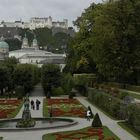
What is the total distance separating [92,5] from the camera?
85938mm

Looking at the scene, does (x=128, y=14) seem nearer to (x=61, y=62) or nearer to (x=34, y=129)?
(x=34, y=129)

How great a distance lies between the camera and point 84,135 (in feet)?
108

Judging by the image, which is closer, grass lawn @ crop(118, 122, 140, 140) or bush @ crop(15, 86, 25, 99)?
grass lawn @ crop(118, 122, 140, 140)

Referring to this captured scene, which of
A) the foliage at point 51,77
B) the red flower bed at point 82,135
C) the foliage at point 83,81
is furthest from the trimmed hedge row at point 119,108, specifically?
the foliage at point 51,77

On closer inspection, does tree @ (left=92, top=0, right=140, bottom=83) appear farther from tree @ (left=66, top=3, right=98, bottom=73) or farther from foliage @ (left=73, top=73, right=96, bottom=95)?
foliage @ (left=73, top=73, right=96, bottom=95)

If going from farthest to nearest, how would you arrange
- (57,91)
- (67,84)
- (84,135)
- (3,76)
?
(57,91) < (67,84) < (3,76) < (84,135)

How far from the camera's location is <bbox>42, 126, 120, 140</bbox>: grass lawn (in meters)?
31.7

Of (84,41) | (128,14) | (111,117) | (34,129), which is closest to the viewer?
(34,129)

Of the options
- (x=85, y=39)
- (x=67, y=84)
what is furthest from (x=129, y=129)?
(x=85, y=39)

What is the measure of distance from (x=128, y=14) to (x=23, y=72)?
27.4 metres

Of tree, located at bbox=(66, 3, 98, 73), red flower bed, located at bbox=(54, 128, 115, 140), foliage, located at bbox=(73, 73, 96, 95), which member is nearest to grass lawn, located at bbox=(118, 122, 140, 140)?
red flower bed, located at bbox=(54, 128, 115, 140)

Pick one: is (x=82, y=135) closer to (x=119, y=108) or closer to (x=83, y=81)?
(x=119, y=108)

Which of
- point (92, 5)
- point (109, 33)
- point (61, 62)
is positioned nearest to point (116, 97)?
point (109, 33)

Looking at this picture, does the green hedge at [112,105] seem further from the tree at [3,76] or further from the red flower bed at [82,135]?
the tree at [3,76]
